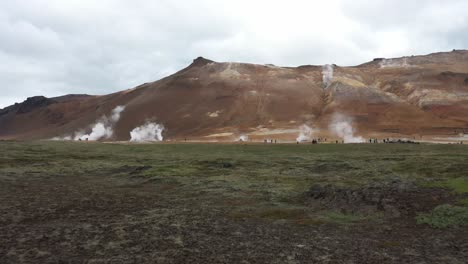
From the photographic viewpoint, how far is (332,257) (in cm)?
1736

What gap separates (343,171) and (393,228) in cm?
2759

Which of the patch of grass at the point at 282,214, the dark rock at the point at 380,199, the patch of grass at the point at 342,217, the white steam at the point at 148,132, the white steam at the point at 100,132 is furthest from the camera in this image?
the white steam at the point at 100,132

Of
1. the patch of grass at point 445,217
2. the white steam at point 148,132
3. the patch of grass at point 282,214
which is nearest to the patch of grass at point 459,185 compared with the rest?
the patch of grass at point 445,217

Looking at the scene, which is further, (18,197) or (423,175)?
(423,175)

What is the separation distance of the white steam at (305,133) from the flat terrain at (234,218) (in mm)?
90157

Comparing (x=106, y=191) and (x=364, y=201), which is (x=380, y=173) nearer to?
(x=364, y=201)

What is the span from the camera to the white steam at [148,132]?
176m

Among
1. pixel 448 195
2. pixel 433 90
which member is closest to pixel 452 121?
pixel 433 90

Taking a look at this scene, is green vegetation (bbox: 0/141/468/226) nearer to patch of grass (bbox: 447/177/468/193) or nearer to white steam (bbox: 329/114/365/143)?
patch of grass (bbox: 447/177/468/193)

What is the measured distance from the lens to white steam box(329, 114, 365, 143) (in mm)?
140525

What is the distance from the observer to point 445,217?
77.4ft

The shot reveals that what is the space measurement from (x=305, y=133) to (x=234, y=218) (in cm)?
12481

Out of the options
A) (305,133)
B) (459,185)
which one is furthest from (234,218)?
(305,133)

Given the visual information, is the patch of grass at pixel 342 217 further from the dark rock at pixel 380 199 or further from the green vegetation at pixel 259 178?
the dark rock at pixel 380 199
